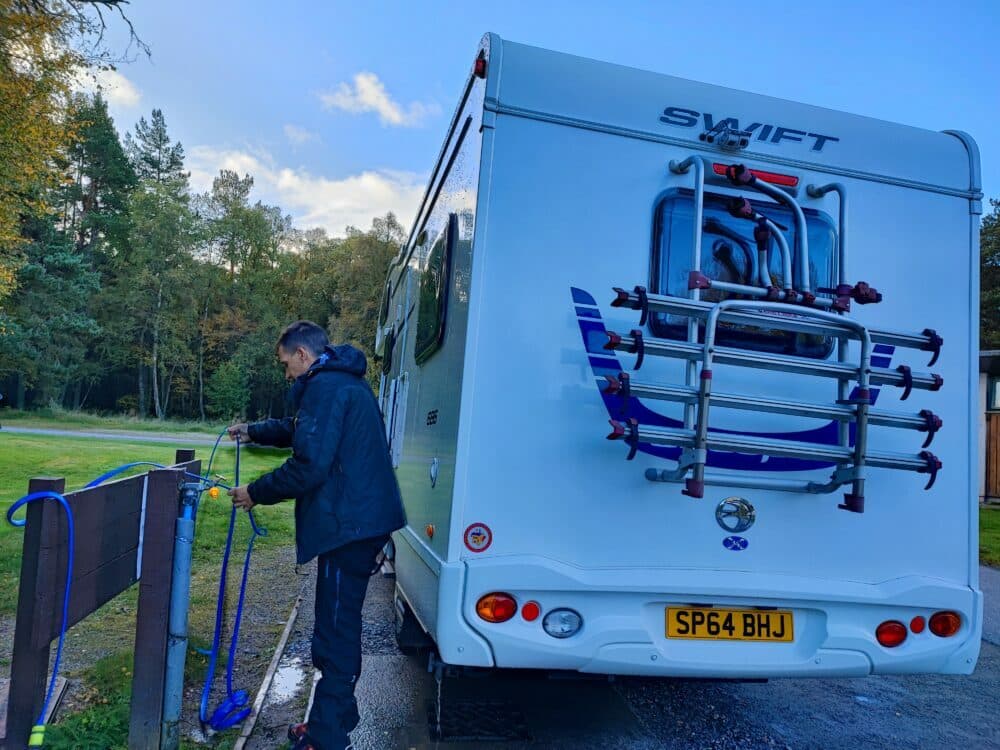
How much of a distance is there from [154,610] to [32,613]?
24.2 inches

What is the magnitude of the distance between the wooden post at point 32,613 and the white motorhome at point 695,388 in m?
1.41

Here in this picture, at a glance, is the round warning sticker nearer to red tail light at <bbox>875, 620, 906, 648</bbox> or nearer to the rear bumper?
the rear bumper

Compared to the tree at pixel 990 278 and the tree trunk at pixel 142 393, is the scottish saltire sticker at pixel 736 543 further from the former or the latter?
the tree trunk at pixel 142 393

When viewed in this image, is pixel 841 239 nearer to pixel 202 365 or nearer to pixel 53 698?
pixel 53 698

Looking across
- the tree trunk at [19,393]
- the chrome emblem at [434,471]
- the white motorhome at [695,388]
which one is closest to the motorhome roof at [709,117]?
the white motorhome at [695,388]

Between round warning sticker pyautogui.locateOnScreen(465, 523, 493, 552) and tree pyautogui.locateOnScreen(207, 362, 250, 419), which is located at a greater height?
tree pyautogui.locateOnScreen(207, 362, 250, 419)

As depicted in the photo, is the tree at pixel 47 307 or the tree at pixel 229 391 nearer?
the tree at pixel 47 307

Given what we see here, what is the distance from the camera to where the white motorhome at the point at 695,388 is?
2.98m

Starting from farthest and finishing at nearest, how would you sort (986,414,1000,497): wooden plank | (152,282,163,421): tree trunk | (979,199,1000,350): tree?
(152,282,163,421): tree trunk, (979,199,1000,350): tree, (986,414,1000,497): wooden plank

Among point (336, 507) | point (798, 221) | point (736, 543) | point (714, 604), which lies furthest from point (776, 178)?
point (336, 507)

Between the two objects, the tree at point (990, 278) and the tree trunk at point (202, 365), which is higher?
the tree at point (990, 278)

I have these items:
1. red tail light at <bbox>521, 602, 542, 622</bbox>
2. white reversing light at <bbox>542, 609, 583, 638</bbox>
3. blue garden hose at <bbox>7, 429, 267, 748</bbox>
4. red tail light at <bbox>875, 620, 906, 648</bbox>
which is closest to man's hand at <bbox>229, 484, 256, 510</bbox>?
blue garden hose at <bbox>7, 429, 267, 748</bbox>

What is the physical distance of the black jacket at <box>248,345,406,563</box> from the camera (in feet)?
10.3

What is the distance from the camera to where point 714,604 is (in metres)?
3.14
